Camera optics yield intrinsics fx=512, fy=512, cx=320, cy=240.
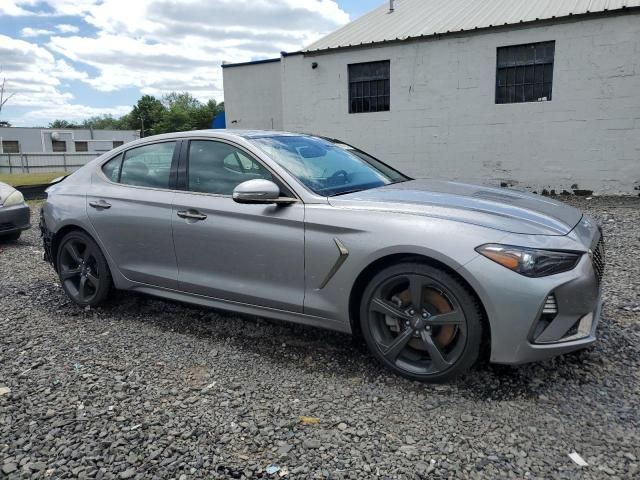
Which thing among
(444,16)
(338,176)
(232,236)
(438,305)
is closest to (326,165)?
(338,176)

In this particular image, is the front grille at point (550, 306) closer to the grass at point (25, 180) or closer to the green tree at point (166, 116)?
the grass at point (25, 180)

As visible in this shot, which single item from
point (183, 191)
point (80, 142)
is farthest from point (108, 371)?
point (80, 142)

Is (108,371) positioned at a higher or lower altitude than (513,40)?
lower

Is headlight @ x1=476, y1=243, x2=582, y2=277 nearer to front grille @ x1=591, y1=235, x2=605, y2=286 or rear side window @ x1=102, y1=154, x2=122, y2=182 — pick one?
front grille @ x1=591, y1=235, x2=605, y2=286

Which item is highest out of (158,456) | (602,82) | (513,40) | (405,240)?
(513,40)

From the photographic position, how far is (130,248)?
4281mm

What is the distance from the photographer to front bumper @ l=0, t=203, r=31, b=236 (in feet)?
25.4

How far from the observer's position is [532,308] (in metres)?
2.71

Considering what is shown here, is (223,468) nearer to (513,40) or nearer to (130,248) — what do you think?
(130,248)

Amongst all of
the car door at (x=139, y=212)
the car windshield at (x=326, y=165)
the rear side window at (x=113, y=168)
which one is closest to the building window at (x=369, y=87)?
the car windshield at (x=326, y=165)

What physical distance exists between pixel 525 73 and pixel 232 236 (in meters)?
11.2

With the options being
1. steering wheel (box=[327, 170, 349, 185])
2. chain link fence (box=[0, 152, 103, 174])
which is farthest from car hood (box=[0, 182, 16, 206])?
chain link fence (box=[0, 152, 103, 174])

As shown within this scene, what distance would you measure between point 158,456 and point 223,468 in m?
0.36

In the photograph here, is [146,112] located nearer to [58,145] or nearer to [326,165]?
[58,145]
